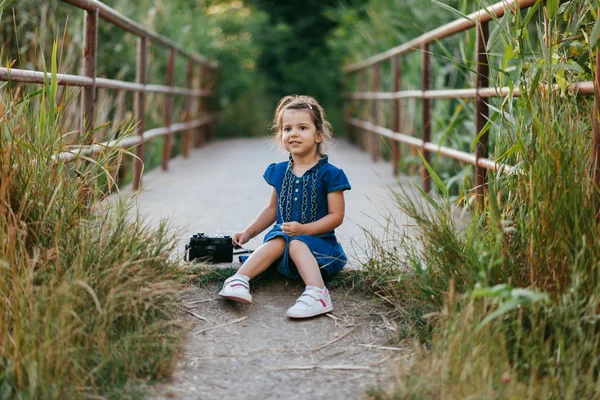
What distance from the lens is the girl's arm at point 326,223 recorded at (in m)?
2.57

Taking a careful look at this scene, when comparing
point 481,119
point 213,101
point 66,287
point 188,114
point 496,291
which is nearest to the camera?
point 496,291

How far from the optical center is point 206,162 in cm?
728

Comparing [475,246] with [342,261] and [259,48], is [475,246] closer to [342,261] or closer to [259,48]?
[342,261]

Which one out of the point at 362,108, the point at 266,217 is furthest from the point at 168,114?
the point at 266,217

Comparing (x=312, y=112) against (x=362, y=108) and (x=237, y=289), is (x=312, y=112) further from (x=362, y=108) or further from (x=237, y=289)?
(x=362, y=108)

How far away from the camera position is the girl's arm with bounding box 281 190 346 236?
2.57 m

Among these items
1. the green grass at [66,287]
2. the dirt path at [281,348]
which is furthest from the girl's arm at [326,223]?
the green grass at [66,287]

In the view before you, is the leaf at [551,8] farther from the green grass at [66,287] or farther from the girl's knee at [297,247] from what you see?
the green grass at [66,287]

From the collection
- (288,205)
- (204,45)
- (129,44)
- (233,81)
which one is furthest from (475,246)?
(233,81)

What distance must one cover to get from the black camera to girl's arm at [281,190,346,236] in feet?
1.01

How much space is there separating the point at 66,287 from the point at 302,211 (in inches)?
42.1

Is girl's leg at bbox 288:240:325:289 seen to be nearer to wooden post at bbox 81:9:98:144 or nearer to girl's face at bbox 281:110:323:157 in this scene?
girl's face at bbox 281:110:323:157

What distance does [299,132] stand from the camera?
271 cm

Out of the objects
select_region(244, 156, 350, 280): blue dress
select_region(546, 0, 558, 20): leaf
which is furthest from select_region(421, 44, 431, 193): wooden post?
select_region(546, 0, 558, 20): leaf
